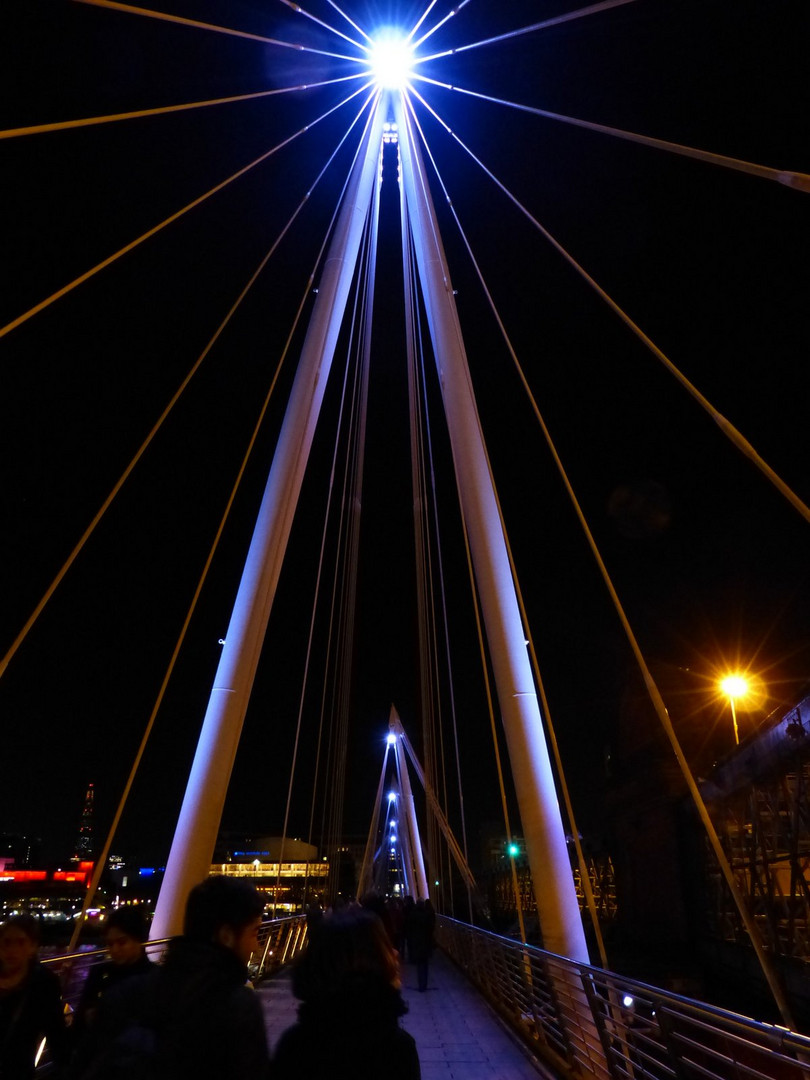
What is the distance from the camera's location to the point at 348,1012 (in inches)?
70.3

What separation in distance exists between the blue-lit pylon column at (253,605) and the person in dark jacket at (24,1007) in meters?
4.31

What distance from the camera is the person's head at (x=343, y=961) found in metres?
1.81

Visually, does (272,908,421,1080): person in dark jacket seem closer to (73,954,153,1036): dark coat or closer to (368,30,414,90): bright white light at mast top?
(73,954,153,1036): dark coat

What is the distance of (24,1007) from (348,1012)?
66.4 inches

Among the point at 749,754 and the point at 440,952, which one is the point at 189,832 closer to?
the point at 749,754

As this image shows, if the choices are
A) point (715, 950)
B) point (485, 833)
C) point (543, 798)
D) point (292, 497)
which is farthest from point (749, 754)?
point (485, 833)

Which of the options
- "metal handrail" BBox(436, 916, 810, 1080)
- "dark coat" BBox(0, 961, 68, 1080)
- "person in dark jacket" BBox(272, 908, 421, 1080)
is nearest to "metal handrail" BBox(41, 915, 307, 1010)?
"dark coat" BBox(0, 961, 68, 1080)

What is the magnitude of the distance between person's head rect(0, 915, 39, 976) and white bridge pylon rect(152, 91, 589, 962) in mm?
4867

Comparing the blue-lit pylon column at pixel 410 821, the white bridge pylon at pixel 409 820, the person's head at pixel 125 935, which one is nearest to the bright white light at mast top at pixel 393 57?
the person's head at pixel 125 935

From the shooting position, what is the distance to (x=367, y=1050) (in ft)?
5.63

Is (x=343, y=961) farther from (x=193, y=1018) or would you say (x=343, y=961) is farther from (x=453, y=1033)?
(x=453, y=1033)

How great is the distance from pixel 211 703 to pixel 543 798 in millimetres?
3545

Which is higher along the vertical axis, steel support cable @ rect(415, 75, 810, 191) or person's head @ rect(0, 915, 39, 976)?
steel support cable @ rect(415, 75, 810, 191)

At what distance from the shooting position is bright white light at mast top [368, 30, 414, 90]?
13406mm
